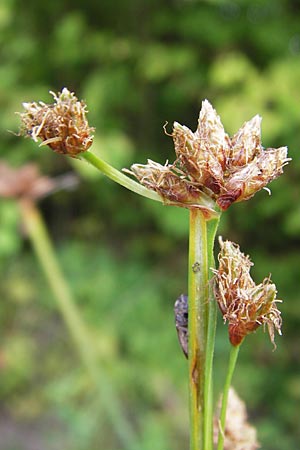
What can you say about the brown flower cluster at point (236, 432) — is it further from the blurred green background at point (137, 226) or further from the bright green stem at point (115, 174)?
the blurred green background at point (137, 226)

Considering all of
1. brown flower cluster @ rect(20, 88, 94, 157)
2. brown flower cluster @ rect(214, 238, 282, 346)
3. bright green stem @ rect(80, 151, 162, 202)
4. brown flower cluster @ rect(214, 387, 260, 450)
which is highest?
brown flower cluster @ rect(20, 88, 94, 157)

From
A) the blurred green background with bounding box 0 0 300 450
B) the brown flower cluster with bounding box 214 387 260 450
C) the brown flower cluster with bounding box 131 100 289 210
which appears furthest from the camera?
the blurred green background with bounding box 0 0 300 450

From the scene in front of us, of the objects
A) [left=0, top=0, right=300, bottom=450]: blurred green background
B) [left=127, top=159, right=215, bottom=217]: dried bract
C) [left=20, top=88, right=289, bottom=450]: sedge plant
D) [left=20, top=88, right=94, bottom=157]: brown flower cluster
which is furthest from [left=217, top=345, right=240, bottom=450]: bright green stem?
[left=0, top=0, right=300, bottom=450]: blurred green background

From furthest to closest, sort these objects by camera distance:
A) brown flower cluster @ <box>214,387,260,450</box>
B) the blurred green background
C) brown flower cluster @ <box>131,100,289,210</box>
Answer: the blurred green background
brown flower cluster @ <box>214,387,260,450</box>
brown flower cluster @ <box>131,100,289,210</box>

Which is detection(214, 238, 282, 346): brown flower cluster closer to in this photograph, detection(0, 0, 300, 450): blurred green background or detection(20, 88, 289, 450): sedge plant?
detection(20, 88, 289, 450): sedge plant

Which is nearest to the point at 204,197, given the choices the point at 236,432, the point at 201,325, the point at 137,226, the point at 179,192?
the point at 179,192

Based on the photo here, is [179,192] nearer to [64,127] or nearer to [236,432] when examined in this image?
[64,127]

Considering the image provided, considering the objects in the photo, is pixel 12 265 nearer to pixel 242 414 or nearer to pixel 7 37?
pixel 7 37
